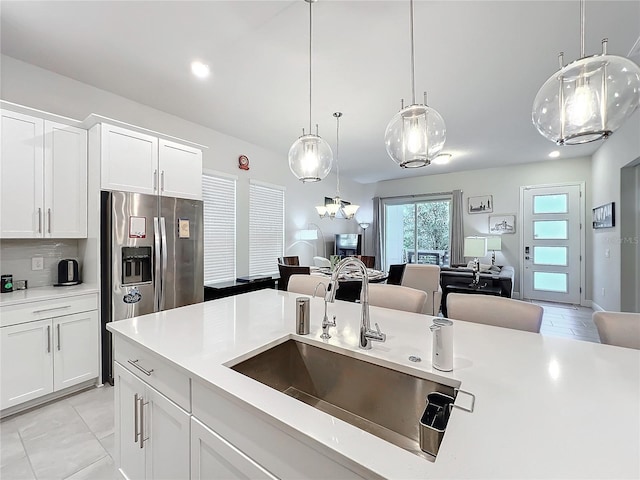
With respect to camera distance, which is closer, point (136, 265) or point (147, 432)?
point (147, 432)

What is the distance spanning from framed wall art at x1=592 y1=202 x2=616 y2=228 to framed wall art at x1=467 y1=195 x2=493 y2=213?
68.0 inches

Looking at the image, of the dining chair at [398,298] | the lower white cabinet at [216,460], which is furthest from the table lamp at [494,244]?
the lower white cabinet at [216,460]

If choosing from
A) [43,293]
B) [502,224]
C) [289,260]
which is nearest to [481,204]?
[502,224]

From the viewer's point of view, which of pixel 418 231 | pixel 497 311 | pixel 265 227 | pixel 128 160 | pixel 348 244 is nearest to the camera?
pixel 497 311

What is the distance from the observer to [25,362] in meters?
2.16

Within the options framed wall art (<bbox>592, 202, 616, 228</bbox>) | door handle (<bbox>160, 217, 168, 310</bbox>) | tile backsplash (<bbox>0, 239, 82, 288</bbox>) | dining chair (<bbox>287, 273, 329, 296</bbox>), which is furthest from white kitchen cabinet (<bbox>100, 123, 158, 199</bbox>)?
framed wall art (<bbox>592, 202, 616, 228</bbox>)

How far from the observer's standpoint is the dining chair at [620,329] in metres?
1.27

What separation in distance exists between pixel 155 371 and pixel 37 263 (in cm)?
241

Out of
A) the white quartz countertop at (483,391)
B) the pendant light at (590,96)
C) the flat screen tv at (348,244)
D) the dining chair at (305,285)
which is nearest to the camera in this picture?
the white quartz countertop at (483,391)

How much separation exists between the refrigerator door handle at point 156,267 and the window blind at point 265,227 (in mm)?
1910

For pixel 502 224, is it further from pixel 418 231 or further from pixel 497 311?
pixel 497 311

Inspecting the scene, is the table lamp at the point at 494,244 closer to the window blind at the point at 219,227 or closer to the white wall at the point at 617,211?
the white wall at the point at 617,211

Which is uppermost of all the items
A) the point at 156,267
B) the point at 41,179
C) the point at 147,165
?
the point at 147,165

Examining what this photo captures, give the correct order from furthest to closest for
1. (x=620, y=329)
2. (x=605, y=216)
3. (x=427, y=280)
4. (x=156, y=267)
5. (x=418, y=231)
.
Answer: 1. (x=418, y=231)
2. (x=605, y=216)
3. (x=427, y=280)
4. (x=156, y=267)
5. (x=620, y=329)
